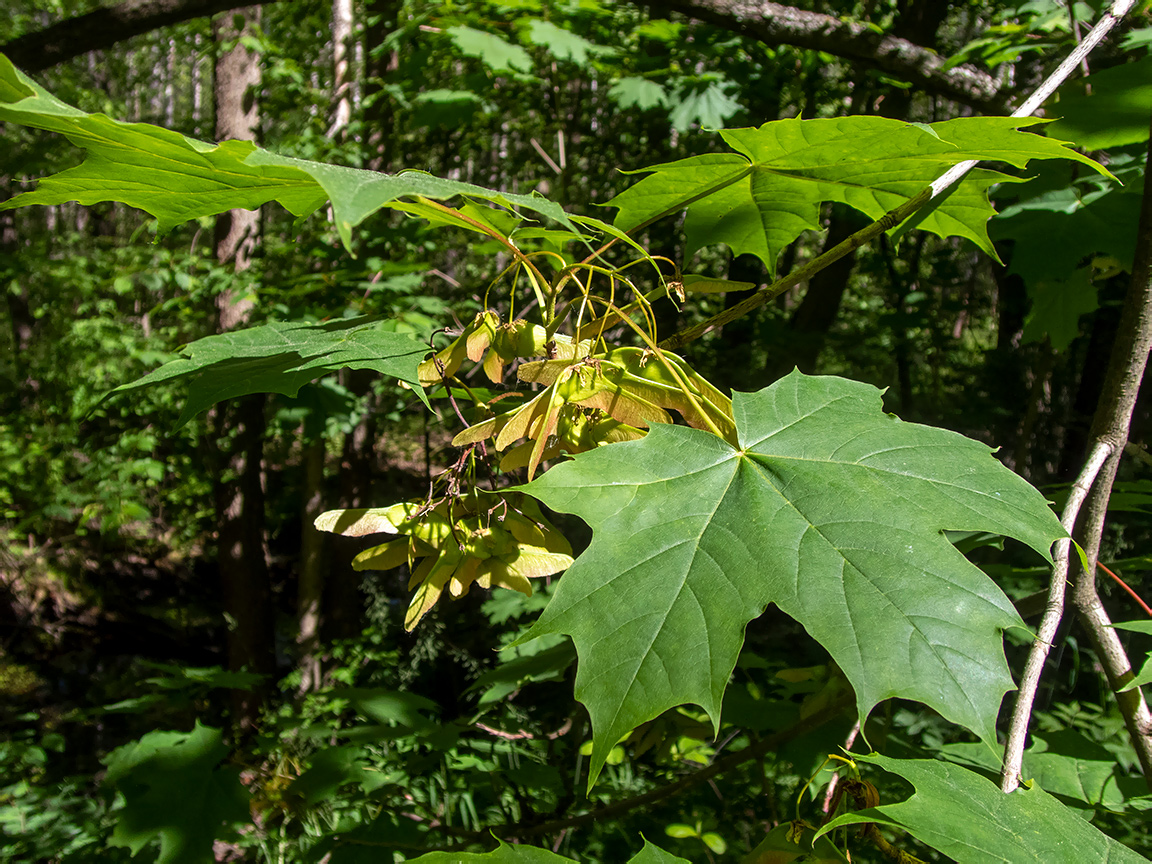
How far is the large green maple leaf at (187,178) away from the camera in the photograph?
0.69 m

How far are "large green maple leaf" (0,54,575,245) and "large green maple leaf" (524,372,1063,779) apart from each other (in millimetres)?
335

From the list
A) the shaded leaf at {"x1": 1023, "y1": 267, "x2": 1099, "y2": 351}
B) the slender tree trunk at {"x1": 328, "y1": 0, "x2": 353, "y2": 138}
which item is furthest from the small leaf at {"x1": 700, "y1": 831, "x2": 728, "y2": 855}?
the slender tree trunk at {"x1": 328, "y1": 0, "x2": 353, "y2": 138}

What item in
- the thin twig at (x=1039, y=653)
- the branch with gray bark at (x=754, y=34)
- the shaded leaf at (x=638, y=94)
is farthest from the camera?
the shaded leaf at (x=638, y=94)

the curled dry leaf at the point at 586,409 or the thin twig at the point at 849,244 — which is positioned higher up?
the thin twig at the point at 849,244

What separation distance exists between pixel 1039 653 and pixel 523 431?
67 centimetres

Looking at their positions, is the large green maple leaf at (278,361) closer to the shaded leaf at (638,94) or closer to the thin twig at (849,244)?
the thin twig at (849,244)

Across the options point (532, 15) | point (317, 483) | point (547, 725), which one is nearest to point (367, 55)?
point (532, 15)

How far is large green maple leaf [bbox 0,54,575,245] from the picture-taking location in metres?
0.69

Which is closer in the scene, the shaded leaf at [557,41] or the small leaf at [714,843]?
the small leaf at [714,843]

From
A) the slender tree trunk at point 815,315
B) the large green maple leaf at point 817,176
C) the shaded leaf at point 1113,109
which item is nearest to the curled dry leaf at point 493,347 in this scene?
the large green maple leaf at point 817,176

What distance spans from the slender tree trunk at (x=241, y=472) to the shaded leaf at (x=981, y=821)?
16.0 ft

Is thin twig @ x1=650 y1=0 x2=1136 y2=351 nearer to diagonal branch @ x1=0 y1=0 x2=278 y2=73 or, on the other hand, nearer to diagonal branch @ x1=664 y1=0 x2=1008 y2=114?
diagonal branch @ x1=664 y1=0 x2=1008 y2=114

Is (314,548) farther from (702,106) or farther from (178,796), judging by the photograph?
(702,106)

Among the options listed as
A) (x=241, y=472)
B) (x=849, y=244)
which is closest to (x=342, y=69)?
(x=241, y=472)
